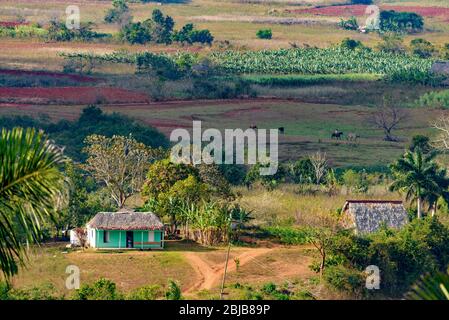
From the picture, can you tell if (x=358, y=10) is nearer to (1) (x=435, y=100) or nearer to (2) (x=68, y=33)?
(2) (x=68, y=33)

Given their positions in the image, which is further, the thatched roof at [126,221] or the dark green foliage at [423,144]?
the dark green foliage at [423,144]

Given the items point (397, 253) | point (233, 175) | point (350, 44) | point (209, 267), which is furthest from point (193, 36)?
point (209, 267)

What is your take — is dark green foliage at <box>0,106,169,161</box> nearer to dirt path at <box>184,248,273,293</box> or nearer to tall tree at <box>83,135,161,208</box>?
tall tree at <box>83,135,161,208</box>

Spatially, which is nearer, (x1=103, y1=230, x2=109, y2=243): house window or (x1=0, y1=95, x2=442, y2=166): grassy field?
(x1=103, y1=230, x2=109, y2=243): house window

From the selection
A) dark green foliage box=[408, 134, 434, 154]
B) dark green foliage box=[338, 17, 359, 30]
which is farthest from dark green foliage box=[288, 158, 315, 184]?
dark green foliage box=[338, 17, 359, 30]

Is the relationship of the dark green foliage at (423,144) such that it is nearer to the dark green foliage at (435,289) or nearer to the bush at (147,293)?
the bush at (147,293)

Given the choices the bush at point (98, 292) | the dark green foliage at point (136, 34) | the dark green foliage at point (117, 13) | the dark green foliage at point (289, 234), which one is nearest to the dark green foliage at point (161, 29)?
the dark green foliage at point (136, 34)
